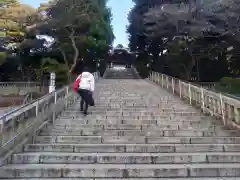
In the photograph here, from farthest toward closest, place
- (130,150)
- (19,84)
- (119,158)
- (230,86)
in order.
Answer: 1. (19,84)
2. (230,86)
3. (130,150)
4. (119,158)

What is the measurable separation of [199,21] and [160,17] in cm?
323

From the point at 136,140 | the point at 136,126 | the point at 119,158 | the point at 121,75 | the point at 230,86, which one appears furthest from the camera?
the point at 121,75

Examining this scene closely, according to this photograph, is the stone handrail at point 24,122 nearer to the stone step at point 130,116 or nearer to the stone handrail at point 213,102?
the stone step at point 130,116

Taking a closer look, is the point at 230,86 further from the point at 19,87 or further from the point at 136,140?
the point at 19,87

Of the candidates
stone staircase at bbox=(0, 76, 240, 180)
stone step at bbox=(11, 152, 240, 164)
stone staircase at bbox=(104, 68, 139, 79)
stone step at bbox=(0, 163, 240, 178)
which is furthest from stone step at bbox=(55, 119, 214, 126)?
stone staircase at bbox=(104, 68, 139, 79)

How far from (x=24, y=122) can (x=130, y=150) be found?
97.7 inches

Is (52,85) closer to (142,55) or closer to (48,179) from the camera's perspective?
(48,179)

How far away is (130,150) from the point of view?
17.8 ft

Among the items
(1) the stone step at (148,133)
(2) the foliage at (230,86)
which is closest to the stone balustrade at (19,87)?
(2) the foliage at (230,86)

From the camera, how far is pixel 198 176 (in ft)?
14.5

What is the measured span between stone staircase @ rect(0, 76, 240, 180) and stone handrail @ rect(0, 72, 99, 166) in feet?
0.64

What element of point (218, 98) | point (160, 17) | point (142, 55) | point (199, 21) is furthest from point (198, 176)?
point (142, 55)

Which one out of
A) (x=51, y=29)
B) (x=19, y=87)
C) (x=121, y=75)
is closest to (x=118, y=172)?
(x=51, y=29)

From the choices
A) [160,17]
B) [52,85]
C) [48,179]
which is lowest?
[48,179]
